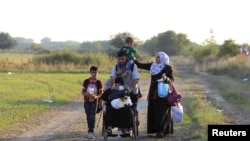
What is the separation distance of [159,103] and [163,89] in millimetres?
372

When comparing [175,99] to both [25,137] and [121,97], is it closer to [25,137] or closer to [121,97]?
[121,97]

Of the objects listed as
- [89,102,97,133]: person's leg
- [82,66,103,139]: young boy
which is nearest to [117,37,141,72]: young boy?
[82,66,103,139]: young boy

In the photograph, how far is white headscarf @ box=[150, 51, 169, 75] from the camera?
11820mm

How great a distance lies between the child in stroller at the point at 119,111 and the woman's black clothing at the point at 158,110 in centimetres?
73

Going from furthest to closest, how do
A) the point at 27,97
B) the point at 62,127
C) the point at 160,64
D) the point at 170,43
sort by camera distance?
the point at 170,43 → the point at 27,97 → the point at 62,127 → the point at 160,64

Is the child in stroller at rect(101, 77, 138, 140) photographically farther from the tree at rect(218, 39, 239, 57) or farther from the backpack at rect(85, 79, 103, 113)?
the tree at rect(218, 39, 239, 57)

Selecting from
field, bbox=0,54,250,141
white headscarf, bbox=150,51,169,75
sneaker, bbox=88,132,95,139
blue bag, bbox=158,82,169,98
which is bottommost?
field, bbox=0,54,250,141

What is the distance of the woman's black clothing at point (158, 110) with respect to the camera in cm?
1176

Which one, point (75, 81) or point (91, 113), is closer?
point (91, 113)

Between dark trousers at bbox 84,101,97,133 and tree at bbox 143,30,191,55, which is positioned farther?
tree at bbox 143,30,191,55

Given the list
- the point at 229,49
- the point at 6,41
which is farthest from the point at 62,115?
the point at 6,41

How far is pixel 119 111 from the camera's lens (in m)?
11.1

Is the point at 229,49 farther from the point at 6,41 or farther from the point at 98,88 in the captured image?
the point at 6,41

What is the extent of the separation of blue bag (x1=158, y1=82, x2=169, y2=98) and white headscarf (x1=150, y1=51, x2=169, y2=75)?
1.26 ft
